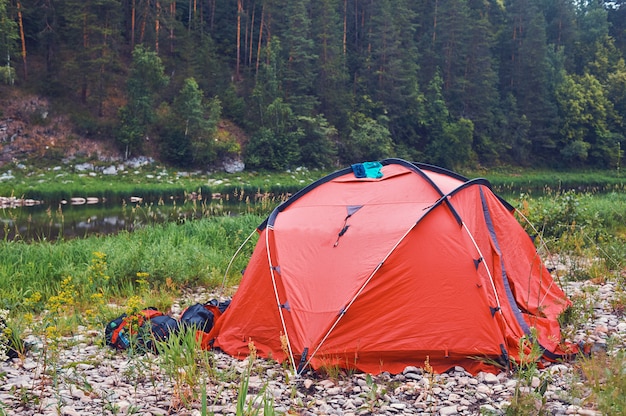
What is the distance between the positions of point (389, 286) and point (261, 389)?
190cm

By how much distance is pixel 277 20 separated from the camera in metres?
45.1

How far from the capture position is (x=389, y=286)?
5488 mm

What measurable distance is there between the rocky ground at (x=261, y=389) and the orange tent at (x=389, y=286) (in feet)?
0.84

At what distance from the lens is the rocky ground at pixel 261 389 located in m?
4.17

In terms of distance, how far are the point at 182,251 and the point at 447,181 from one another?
5083mm

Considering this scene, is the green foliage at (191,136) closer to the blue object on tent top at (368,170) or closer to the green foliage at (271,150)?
the green foliage at (271,150)

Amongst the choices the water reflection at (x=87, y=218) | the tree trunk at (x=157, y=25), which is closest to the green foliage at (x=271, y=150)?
the tree trunk at (x=157, y=25)

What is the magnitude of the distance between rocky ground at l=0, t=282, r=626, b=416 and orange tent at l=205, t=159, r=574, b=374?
0.84 ft

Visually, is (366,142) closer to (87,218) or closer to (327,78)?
(327,78)

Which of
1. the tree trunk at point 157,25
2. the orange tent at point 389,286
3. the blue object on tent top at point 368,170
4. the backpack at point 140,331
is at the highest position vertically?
the tree trunk at point 157,25

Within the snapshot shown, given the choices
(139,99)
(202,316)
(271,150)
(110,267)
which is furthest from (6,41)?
(202,316)

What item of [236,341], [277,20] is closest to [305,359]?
Result: [236,341]

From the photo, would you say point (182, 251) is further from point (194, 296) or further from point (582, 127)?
point (582, 127)

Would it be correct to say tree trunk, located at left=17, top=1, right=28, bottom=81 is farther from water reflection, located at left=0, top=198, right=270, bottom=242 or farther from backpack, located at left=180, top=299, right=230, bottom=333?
backpack, located at left=180, top=299, right=230, bottom=333
